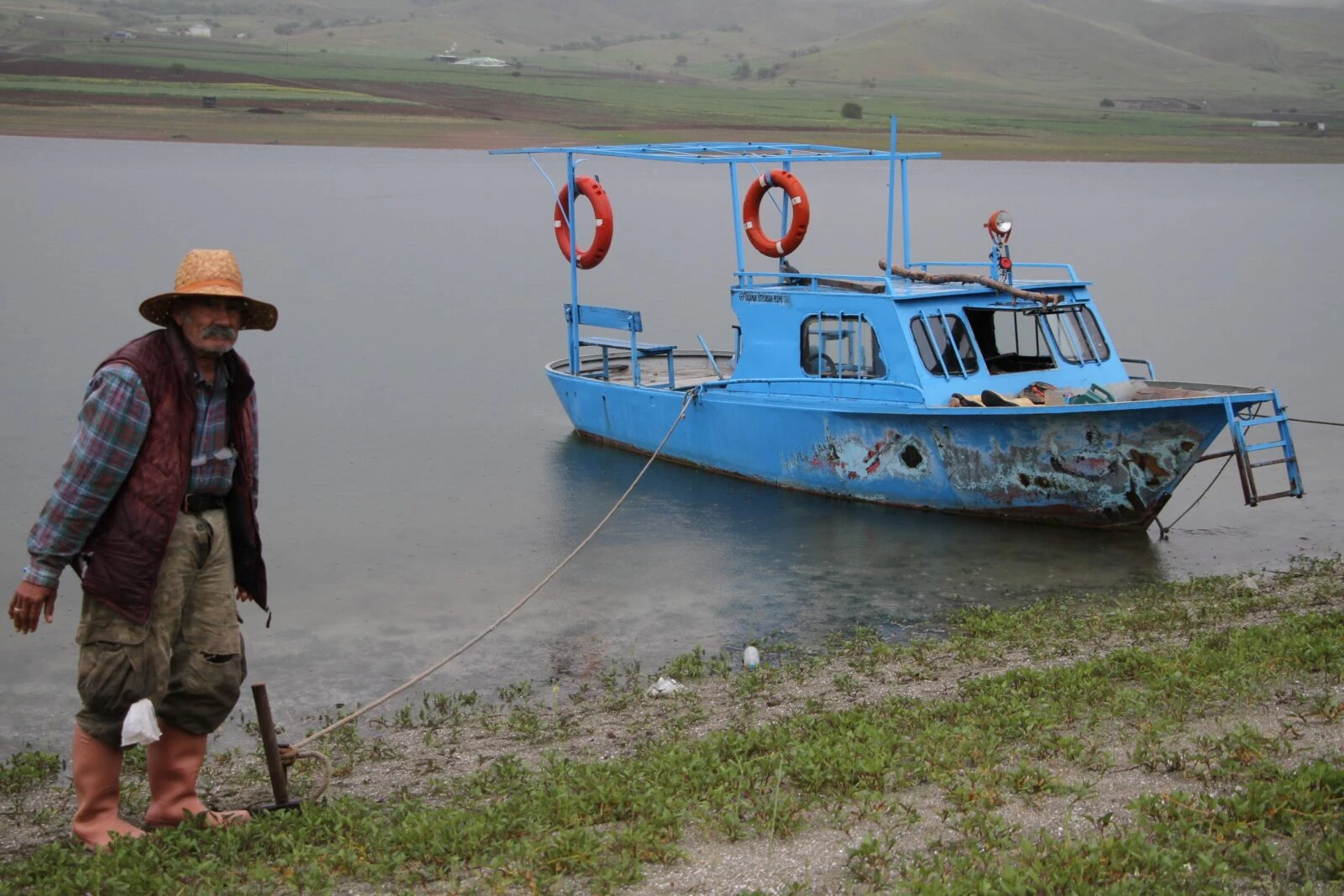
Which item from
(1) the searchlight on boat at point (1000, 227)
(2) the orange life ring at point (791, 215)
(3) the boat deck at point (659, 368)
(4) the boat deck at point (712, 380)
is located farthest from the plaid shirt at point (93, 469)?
(3) the boat deck at point (659, 368)

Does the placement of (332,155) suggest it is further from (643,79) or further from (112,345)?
(643,79)

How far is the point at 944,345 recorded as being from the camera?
15914mm

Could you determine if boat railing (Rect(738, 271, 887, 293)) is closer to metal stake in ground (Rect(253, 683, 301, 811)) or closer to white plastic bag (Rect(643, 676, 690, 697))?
white plastic bag (Rect(643, 676, 690, 697))

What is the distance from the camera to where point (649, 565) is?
46.6 feet

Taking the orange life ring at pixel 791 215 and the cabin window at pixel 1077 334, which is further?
the orange life ring at pixel 791 215

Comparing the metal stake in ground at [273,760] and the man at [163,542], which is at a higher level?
the man at [163,542]

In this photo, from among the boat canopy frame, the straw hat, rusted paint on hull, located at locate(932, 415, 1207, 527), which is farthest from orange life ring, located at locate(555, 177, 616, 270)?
the straw hat

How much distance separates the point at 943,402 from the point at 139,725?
35.3 feet

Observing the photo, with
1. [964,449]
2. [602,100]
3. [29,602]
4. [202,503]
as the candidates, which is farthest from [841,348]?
[602,100]

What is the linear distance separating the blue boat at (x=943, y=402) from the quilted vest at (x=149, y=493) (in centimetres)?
990

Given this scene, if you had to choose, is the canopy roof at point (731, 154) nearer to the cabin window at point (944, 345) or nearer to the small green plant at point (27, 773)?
the cabin window at point (944, 345)

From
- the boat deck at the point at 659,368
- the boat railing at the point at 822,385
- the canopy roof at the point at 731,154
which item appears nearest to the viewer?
the boat railing at the point at 822,385

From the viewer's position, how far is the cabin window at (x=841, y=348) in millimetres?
16109

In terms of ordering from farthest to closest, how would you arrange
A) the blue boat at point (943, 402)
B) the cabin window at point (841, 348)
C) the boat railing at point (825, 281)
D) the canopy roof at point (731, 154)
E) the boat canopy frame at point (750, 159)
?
the canopy roof at point (731, 154), the boat canopy frame at point (750, 159), the boat railing at point (825, 281), the cabin window at point (841, 348), the blue boat at point (943, 402)
